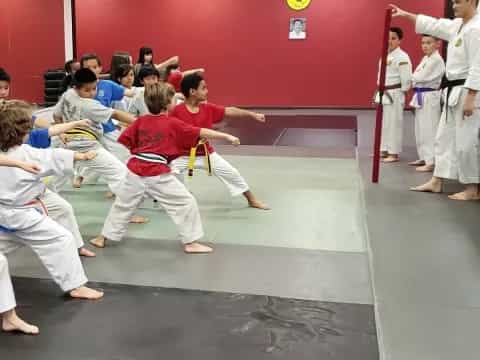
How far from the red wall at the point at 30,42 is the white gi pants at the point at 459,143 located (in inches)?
343

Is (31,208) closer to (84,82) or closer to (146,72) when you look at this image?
(84,82)

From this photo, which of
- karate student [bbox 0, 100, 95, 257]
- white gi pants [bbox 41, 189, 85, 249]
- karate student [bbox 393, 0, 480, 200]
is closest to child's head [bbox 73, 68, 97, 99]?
karate student [bbox 0, 100, 95, 257]

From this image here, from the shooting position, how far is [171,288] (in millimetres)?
3061

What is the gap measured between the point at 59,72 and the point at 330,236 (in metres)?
9.41

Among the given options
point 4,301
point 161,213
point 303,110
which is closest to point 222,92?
point 303,110

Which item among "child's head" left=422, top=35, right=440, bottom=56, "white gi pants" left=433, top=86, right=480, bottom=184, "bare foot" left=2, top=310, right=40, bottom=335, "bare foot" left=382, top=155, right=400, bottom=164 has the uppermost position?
"child's head" left=422, top=35, right=440, bottom=56

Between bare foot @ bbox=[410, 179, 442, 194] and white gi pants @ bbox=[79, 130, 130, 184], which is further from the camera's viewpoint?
bare foot @ bbox=[410, 179, 442, 194]

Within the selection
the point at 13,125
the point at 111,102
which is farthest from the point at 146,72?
the point at 13,125

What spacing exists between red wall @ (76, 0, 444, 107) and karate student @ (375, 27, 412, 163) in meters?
5.49

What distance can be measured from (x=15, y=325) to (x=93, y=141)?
2149mm

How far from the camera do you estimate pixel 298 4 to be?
38.9ft

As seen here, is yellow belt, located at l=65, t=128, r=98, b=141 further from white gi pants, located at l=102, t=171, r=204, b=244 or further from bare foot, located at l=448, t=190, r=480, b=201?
bare foot, located at l=448, t=190, r=480, b=201

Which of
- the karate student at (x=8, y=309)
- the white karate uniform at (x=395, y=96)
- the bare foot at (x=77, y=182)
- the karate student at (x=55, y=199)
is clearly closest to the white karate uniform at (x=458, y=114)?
the white karate uniform at (x=395, y=96)

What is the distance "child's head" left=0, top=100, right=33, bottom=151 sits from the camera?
277 centimetres
